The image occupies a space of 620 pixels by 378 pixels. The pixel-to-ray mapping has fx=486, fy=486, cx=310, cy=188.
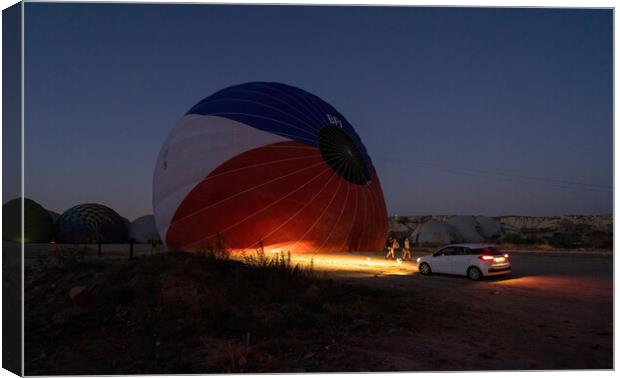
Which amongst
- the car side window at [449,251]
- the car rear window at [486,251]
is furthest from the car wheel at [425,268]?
the car rear window at [486,251]

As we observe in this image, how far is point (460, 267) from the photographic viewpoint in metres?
14.6

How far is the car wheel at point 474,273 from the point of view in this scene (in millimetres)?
13992

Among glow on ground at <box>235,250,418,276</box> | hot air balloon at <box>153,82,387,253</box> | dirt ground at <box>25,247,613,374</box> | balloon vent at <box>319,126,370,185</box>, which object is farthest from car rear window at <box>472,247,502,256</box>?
balloon vent at <box>319,126,370,185</box>

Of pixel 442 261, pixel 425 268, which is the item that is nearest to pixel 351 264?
pixel 425 268

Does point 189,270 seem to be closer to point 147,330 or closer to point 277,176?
point 147,330

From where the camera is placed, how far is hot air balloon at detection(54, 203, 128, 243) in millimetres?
35000

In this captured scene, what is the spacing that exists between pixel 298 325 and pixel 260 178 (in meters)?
12.7

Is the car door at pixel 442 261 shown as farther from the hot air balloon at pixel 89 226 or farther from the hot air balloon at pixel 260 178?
the hot air balloon at pixel 89 226

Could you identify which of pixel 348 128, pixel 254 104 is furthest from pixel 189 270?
pixel 348 128

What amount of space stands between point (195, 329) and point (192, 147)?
14375 millimetres

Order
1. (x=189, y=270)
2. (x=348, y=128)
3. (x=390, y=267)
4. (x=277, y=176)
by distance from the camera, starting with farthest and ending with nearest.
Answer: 1. (x=348, y=128)
2. (x=277, y=176)
3. (x=390, y=267)
4. (x=189, y=270)

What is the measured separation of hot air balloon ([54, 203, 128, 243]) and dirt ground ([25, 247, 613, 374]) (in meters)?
24.6

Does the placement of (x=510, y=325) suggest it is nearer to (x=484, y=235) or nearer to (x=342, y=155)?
(x=342, y=155)

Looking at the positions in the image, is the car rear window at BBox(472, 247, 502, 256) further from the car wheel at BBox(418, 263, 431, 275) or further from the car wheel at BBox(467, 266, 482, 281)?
the car wheel at BBox(418, 263, 431, 275)
